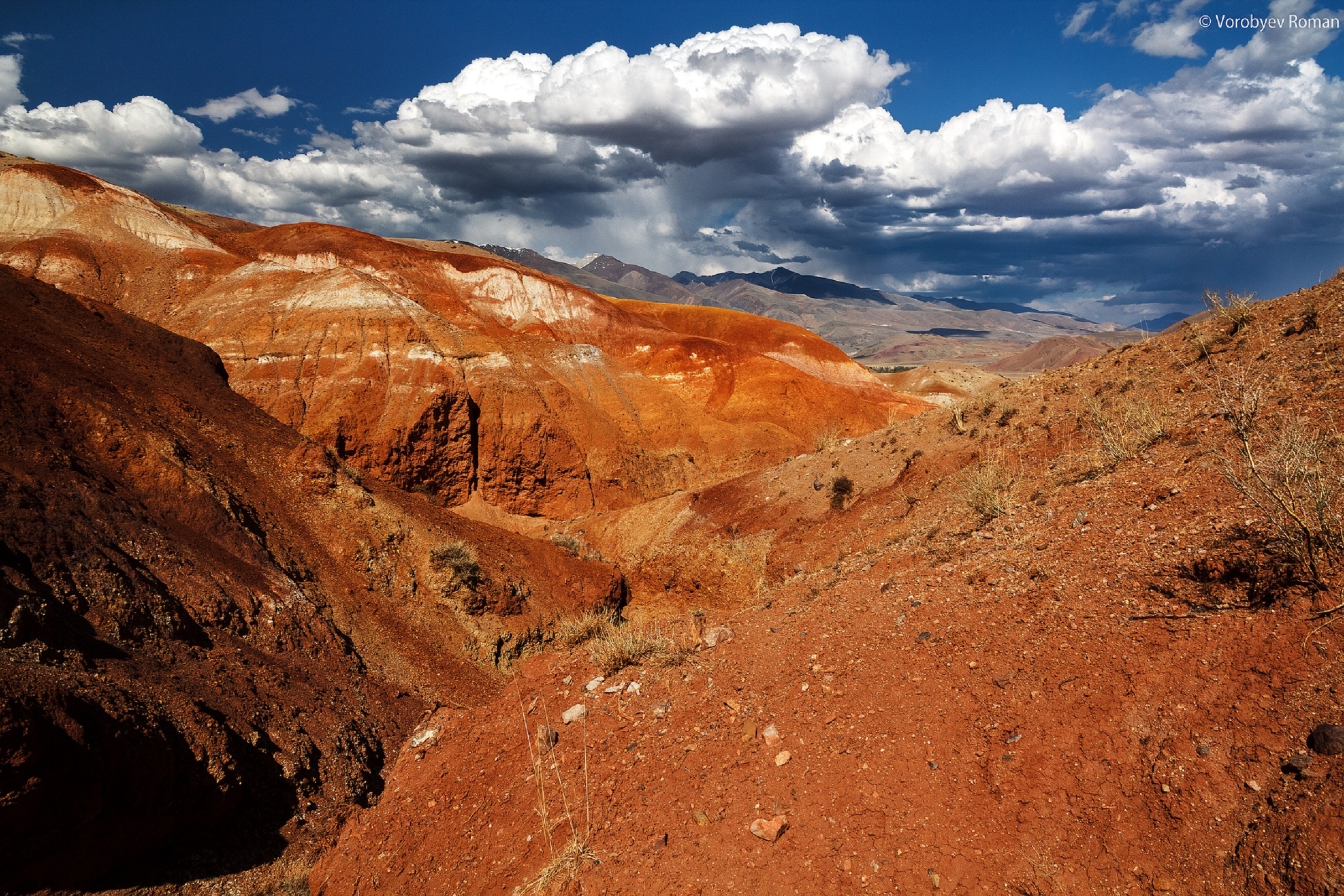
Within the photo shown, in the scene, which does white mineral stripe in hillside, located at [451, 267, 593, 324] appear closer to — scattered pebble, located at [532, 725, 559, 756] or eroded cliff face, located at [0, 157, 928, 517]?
eroded cliff face, located at [0, 157, 928, 517]

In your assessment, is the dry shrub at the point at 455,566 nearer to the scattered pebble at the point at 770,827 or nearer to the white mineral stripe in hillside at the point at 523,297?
the scattered pebble at the point at 770,827

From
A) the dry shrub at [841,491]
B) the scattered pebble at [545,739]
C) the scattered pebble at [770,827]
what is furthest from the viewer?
the dry shrub at [841,491]

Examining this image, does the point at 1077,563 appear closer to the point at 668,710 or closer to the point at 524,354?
the point at 668,710

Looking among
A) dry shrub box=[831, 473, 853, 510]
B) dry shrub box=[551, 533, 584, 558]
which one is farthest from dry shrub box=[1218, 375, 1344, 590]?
dry shrub box=[551, 533, 584, 558]

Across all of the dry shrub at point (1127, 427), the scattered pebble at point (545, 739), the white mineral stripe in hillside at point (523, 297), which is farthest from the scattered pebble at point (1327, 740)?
the white mineral stripe in hillside at point (523, 297)

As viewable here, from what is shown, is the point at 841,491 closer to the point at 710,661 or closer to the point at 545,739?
the point at 710,661

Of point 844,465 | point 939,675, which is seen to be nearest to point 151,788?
point 939,675
